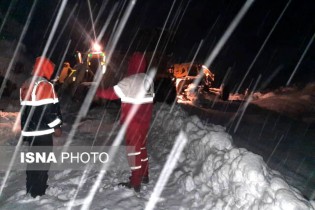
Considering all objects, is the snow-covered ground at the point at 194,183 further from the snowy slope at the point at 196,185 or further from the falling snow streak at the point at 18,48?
the falling snow streak at the point at 18,48

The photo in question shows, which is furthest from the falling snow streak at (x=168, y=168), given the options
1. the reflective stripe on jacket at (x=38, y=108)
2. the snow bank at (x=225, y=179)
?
the reflective stripe on jacket at (x=38, y=108)

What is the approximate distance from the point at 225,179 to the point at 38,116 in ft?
9.92

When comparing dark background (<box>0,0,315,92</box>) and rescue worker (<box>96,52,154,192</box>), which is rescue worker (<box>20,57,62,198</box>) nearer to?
rescue worker (<box>96,52,154,192</box>)

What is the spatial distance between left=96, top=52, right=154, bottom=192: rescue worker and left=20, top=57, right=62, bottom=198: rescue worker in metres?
0.83

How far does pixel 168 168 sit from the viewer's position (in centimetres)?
652

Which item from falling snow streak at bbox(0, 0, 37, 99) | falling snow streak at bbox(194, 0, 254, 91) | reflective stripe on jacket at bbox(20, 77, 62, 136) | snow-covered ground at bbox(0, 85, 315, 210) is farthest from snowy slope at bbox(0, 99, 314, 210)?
falling snow streak at bbox(194, 0, 254, 91)

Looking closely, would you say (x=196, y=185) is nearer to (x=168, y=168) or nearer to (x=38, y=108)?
(x=168, y=168)

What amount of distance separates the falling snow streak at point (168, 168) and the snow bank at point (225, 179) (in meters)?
0.19

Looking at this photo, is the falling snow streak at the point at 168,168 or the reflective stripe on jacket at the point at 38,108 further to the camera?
the falling snow streak at the point at 168,168

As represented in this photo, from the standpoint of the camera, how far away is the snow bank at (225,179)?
12.3 ft

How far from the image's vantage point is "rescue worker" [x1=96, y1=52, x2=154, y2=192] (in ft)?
17.9

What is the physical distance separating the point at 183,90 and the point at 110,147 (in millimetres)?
12073

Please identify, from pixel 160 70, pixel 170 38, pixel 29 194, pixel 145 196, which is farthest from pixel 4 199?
pixel 170 38

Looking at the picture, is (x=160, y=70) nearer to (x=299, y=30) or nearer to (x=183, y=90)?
(x=183, y=90)
